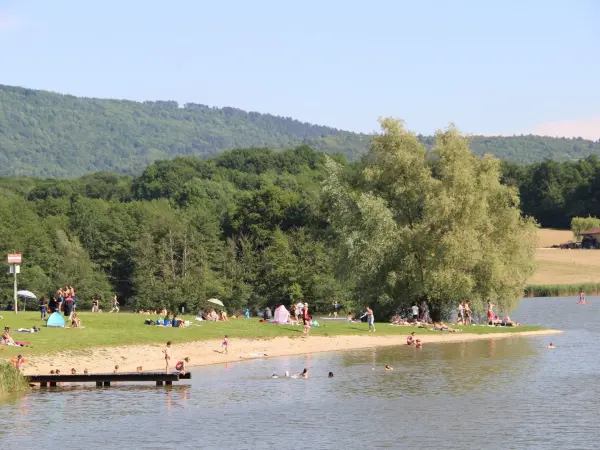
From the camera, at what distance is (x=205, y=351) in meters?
54.4

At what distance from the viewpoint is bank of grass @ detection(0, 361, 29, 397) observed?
41.5 m

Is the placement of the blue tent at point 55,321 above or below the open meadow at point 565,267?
below

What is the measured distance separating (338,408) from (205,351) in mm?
15686

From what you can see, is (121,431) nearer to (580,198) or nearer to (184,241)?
(184,241)

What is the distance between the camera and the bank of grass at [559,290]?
13450 cm

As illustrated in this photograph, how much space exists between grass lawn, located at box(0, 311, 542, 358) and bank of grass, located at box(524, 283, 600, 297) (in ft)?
230

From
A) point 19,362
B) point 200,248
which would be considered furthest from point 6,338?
point 200,248

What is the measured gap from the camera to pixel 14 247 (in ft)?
371

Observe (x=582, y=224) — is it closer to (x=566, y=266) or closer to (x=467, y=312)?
(x=566, y=266)

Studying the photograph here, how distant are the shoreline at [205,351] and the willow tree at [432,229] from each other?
13.9ft

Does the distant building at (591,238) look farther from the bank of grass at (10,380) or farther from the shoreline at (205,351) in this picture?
the bank of grass at (10,380)

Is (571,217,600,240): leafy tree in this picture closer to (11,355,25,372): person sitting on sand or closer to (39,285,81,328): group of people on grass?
(39,285,81,328): group of people on grass

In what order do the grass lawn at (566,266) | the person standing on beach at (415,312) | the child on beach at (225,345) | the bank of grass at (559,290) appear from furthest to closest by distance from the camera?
the grass lawn at (566,266), the bank of grass at (559,290), the person standing on beach at (415,312), the child on beach at (225,345)

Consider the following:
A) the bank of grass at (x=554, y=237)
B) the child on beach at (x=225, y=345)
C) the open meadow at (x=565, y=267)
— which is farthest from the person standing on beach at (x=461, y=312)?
the bank of grass at (x=554, y=237)
